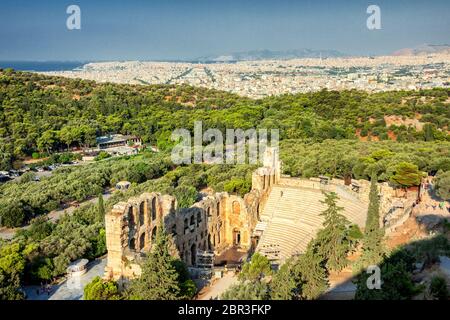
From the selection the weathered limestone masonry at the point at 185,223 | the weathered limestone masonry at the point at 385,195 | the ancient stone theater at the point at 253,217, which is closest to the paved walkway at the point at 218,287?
the ancient stone theater at the point at 253,217

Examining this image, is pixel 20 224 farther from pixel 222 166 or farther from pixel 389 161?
pixel 389 161

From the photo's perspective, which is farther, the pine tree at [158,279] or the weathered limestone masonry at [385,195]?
the weathered limestone masonry at [385,195]

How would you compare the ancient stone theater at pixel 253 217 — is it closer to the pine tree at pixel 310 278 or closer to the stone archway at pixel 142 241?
the stone archway at pixel 142 241

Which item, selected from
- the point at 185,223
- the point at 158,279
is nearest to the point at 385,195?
the point at 185,223

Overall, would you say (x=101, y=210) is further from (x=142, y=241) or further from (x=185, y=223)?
(x=142, y=241)
